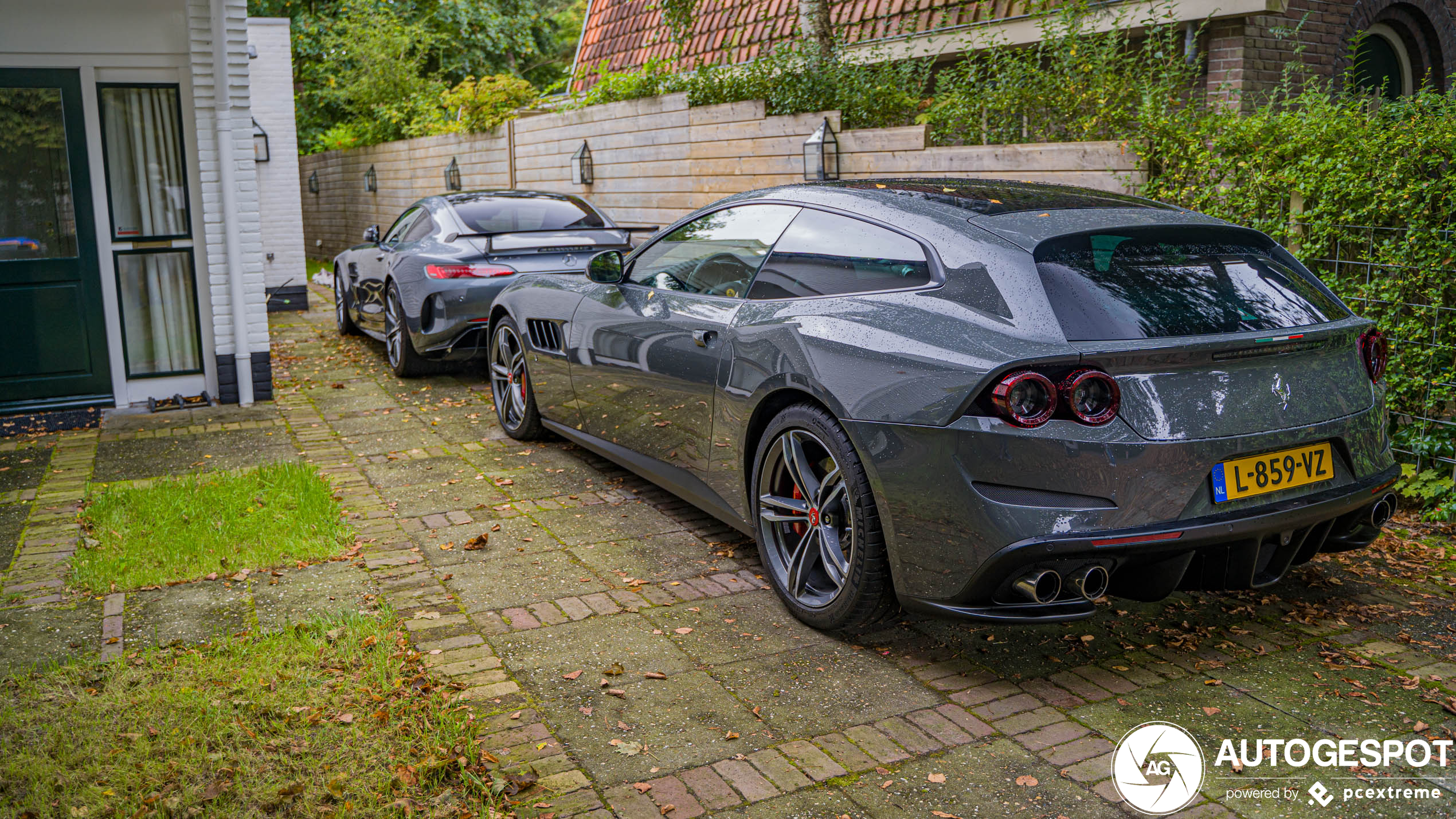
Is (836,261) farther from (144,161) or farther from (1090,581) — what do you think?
Result: (144,161)

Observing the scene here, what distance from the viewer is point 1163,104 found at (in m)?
6.31

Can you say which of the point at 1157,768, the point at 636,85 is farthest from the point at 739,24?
the point at 1157,768

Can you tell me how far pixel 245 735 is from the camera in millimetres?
3195

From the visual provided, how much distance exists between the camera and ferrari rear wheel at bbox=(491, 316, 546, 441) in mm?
6535

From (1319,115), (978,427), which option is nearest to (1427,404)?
(1319,115)

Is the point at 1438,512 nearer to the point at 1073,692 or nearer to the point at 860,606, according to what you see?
the point at 1073,692

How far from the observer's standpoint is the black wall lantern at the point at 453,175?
51.7 feet

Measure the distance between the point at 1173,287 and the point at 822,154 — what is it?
524 cm

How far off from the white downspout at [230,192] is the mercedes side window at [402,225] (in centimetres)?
168

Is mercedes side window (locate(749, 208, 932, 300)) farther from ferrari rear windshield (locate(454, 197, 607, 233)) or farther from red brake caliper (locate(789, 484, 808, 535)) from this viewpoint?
ferrari rear windshield (locate(454, 197, 607, 233))

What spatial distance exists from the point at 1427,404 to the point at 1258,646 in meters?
1.98

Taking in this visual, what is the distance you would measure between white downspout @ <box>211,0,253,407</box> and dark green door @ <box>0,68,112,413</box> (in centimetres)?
84

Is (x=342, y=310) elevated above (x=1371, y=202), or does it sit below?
below

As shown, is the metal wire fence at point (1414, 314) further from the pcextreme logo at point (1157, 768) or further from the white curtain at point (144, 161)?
the white curtain at point (144, 161)
